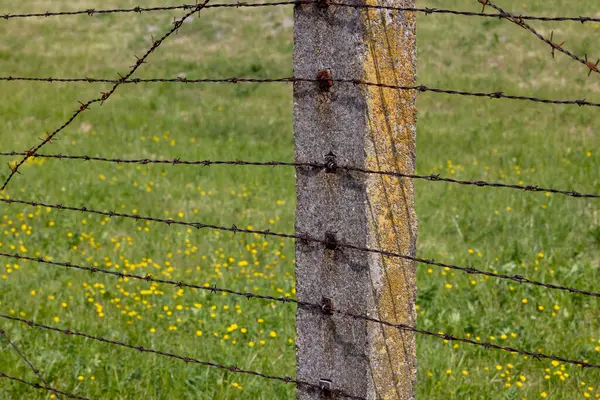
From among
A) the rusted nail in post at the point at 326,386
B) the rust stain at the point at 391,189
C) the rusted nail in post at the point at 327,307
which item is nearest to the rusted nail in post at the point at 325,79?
the rust stain at the point at 391,189

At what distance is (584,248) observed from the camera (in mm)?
5809

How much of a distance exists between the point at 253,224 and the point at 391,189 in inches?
179

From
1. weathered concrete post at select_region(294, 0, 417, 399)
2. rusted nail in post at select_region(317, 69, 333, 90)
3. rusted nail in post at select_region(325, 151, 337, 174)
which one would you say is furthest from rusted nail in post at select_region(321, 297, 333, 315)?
rusted nail in post at select_region(317, 69, 333, 90)

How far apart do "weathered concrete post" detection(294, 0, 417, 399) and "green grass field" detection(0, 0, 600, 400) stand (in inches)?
65.7

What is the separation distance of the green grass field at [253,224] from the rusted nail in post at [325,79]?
2.22m

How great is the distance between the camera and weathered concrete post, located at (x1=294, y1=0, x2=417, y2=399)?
7.01 ft

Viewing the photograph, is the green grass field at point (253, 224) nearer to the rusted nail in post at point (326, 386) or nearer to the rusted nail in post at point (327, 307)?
the rusted nail in post at point (326, 386)

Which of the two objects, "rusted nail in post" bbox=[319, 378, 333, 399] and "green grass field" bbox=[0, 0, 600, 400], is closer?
"rusted nail in post" bbox=[319, 378, 333, 399]

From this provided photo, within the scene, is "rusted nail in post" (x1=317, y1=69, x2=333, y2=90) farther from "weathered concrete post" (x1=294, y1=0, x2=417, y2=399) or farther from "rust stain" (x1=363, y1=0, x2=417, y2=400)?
"rust stain" (x1=363, y1=0, x2=417, y2=400)

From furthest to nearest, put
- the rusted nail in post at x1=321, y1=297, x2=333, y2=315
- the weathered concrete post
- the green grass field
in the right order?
the green grass field, the rusted nail in post at x1=321, y1=297, x2=333, y2=315, the weathered concrete post

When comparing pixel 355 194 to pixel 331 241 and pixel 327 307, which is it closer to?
pixel 331 241

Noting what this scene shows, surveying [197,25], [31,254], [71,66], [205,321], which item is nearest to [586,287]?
[205,321]

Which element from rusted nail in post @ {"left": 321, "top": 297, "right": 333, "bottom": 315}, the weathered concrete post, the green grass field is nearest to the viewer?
the weathered concrete post

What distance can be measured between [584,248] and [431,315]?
1769 millimetres
